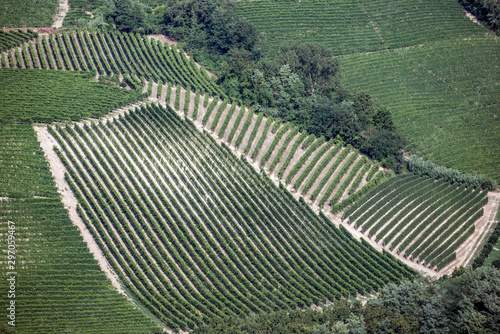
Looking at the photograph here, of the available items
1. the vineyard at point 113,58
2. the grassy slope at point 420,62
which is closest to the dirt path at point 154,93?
the vineyard at point 113,58

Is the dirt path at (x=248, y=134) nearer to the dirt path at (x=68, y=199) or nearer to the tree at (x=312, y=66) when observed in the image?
the tree at (x=312, y=66)

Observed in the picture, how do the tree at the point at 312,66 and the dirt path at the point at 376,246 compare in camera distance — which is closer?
the dirt path at the point at 376,246

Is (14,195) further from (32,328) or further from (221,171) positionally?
(221,171)

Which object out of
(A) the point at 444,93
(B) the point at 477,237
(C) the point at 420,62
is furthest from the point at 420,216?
(C) the point at 420,62

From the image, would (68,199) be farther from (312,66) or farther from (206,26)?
(206,26)

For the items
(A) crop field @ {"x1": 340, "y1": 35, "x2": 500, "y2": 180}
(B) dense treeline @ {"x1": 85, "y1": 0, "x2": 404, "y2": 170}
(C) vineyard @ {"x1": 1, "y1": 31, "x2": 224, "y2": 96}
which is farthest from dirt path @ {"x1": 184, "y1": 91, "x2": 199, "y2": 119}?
(A) crop field @ {"x1": 340, "y1": 35, "x2": 500, "y2": 180}

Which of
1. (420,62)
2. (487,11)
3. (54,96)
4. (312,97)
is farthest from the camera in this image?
(487,11)

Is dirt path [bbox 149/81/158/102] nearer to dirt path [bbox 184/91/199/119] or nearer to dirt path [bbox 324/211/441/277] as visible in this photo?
dirt path [bbox 184/91/199/119]
